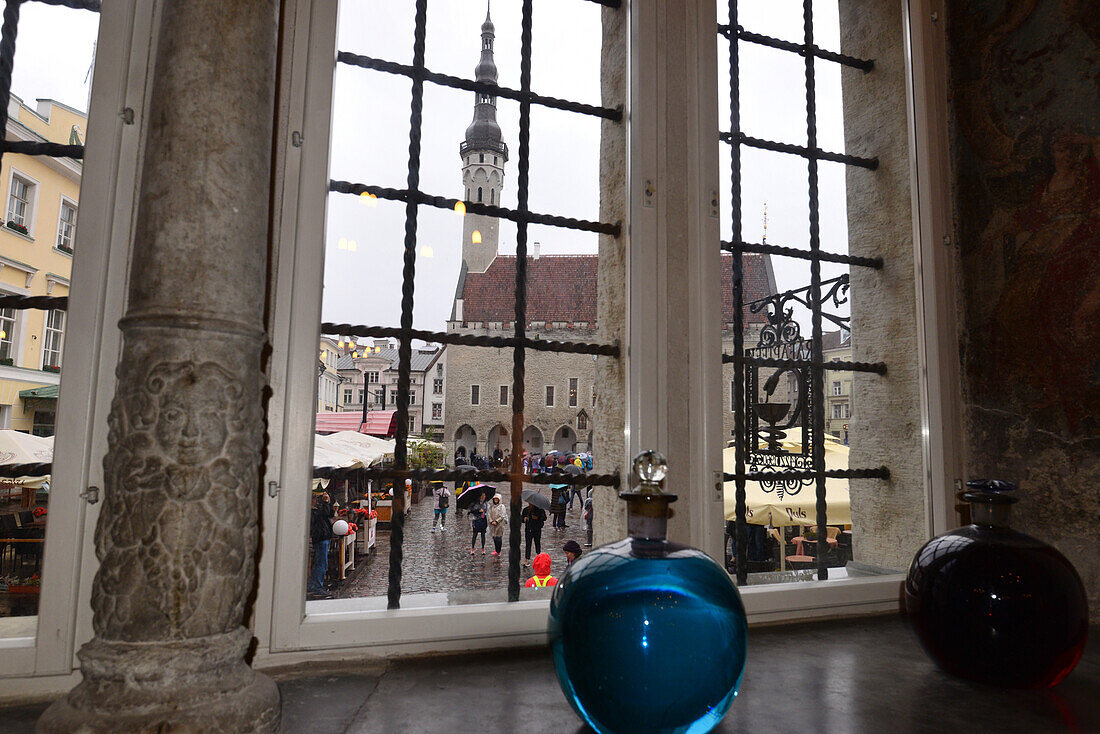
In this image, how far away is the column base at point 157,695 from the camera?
2.73 feet

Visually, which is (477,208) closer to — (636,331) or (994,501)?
(636,331)

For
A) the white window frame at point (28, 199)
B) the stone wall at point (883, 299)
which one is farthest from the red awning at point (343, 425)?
the stone wall at point (883, 299)

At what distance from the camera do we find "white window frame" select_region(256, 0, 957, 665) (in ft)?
4.17

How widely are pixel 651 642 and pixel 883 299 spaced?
1.60m

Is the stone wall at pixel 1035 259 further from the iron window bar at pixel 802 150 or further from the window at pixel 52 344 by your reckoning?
the window at pixel 52 344

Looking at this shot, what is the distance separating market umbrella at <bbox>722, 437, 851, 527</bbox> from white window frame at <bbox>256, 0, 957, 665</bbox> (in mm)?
338

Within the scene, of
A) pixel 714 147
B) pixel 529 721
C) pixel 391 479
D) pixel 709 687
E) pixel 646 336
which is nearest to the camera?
pixel 709 687

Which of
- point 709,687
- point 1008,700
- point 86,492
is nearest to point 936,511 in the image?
point 1008,700

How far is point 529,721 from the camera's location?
1.03 meters

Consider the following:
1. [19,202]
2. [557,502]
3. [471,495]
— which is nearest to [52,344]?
[19,202]

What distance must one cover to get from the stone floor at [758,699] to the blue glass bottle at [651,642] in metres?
0.17

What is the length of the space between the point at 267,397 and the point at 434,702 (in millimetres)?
633

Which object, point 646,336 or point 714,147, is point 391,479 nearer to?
point 646,336

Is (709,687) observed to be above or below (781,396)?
below
